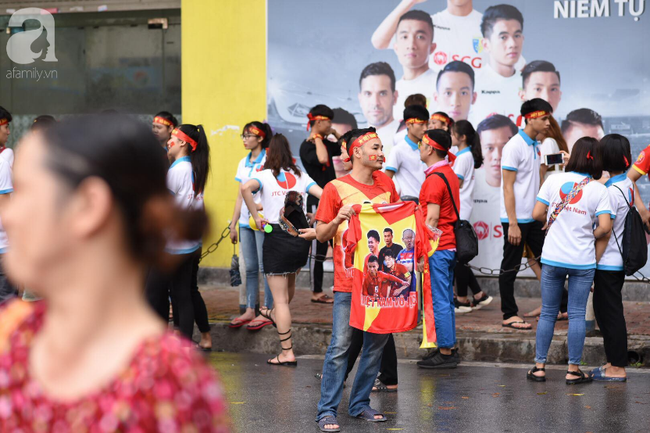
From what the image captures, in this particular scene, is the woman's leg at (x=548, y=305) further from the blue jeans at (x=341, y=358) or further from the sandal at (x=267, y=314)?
the sandal at (x=267, y=314)

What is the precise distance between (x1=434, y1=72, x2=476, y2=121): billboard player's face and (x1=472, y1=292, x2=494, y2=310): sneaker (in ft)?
7.23

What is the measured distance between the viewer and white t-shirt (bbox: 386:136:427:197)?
9242 millimetres

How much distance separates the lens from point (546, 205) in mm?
7035

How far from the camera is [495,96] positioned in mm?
10531

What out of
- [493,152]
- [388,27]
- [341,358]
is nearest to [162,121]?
[388,27]

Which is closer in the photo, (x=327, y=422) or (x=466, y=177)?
(x=327, y=422)

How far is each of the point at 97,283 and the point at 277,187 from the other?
6.47 meters

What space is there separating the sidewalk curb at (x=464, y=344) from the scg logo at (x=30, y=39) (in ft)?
20.2

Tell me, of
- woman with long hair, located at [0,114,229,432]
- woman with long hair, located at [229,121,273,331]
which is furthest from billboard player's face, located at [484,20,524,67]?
woman with long hair, located at [0,114,229,432]

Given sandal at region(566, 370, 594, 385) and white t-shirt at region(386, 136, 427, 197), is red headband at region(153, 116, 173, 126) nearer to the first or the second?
white t-shirt at region(386, 136, 427, 197)

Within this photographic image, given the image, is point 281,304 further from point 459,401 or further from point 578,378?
point 578,378

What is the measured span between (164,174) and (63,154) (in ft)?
0.58

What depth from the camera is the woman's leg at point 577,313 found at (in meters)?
6.88

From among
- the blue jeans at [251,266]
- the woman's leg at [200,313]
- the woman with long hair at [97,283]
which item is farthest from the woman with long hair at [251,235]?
the woman with long hair at [97,283]
